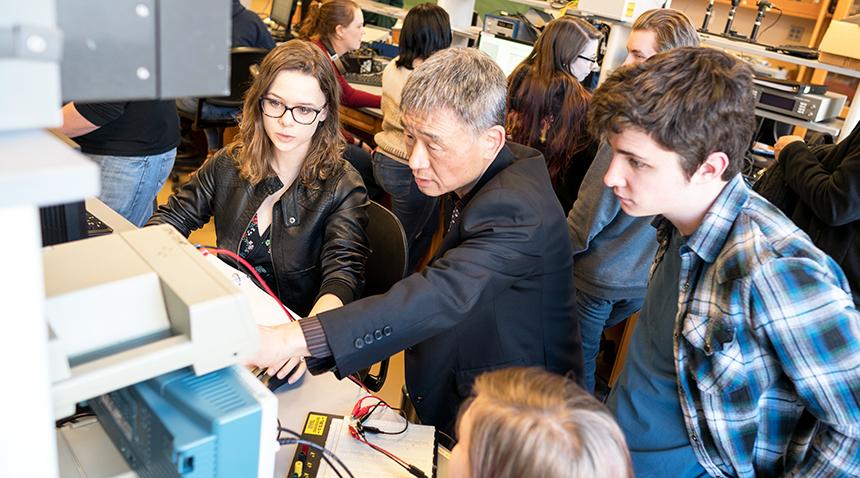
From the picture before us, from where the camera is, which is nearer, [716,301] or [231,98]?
[716,301]

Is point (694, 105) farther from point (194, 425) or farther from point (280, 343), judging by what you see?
point (194, 425)

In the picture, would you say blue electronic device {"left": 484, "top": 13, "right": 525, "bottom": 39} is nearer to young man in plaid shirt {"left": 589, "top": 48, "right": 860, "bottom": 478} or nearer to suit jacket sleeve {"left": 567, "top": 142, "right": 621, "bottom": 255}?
suit jacket sleeve {"left": 567, "top": 142, "right": 621, "bottom": 255}

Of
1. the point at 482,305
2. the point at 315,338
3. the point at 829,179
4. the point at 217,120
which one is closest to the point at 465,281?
the point at 482,305

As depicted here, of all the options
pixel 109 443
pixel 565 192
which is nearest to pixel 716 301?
pixel 109 443

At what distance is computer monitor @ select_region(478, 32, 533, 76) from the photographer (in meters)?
3.47

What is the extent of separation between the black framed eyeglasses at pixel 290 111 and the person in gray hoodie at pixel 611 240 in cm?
84

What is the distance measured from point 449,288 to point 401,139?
180 centimetres

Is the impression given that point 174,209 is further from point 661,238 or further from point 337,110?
point 661,238

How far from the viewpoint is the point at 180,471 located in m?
0.73

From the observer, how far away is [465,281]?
119 cm

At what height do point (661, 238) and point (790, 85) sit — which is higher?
point (790, 85)

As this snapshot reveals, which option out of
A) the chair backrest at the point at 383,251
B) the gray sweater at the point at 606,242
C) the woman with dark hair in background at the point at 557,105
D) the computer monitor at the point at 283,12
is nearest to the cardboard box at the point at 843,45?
the woman with dark hair in background at the point at 557,105

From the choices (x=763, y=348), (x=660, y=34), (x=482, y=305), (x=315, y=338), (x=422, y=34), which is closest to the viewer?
(x=763, y=348)

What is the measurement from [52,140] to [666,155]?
89 centimetres
